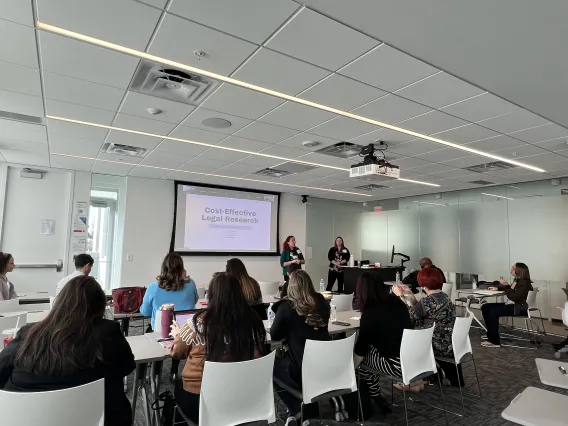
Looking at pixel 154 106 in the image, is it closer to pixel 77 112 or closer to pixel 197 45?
pixel 77 112

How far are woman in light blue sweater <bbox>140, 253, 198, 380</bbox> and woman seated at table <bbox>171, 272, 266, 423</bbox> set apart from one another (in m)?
1.35

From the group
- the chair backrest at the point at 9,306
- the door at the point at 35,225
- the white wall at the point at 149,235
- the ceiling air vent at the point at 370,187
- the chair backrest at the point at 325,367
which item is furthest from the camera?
the ceiling air vent at the point at 370,187

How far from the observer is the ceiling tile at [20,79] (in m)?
3.07

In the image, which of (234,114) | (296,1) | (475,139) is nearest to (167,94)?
(234,114)

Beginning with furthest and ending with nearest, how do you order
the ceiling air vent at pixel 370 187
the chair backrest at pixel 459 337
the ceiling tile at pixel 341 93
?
the ceiling air vent at pixel 370 187 < the chair backrest at pixel 459 337 < the ceiling tile at pixel 341 93

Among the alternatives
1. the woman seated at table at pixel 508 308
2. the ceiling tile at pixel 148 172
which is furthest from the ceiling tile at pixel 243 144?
the woman seated at table at pixel 508 308

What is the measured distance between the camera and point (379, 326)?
3.25 metres

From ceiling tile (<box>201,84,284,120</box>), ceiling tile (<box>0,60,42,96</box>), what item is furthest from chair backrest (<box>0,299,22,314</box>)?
ceiling tile (<box>201,84,284,120</box>)

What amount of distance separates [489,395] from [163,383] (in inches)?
139

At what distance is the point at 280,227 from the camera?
396 inches

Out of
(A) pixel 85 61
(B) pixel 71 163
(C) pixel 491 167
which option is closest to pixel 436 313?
(C) pixel 491 167

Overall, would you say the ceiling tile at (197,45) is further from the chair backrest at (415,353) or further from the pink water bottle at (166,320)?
the chair backrest at (415,353)

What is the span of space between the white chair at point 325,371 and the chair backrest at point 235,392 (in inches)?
17.2

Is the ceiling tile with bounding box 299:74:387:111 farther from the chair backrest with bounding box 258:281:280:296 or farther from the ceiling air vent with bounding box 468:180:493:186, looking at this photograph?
the ceiling air vent with bounding box 468:180:493:186
